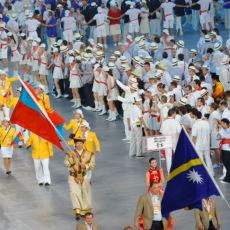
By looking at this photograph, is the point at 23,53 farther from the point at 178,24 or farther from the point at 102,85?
the point at 178,24

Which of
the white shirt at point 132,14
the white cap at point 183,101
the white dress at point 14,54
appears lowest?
the white dress at point 14,54

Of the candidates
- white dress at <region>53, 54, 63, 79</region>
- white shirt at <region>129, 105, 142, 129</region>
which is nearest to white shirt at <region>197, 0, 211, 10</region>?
white dress at <region>53, 54, 63, 79</region>

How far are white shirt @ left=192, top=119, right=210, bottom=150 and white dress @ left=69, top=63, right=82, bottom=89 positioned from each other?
950cm

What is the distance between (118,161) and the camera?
31625mm

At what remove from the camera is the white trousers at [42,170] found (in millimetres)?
29234

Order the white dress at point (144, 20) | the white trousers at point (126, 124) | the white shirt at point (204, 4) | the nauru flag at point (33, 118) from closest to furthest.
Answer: the nauru flag at point (33, 118), the white trousers at point (126, 124), the white shirt at point (204, 4), the white dress at point (144, 20)

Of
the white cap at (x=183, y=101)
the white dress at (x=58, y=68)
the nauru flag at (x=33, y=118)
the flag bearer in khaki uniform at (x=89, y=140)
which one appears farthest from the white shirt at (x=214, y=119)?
the white dress at (x=58, y=68)

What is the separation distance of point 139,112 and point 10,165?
366 cm

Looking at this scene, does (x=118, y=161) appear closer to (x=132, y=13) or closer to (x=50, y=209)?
(x=50, y=209)

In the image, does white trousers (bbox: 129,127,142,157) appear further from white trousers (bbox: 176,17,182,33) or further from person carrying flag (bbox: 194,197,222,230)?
white trousers (bbox: 176,17,182,33)

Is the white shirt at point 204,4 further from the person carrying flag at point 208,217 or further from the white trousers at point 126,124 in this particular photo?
the person carrying flag at point 208,217

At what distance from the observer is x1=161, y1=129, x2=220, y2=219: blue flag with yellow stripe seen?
2161 centimetres

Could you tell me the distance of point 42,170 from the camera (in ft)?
97.2

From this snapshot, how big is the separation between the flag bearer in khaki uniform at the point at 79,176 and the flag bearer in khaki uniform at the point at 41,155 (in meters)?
2.64
